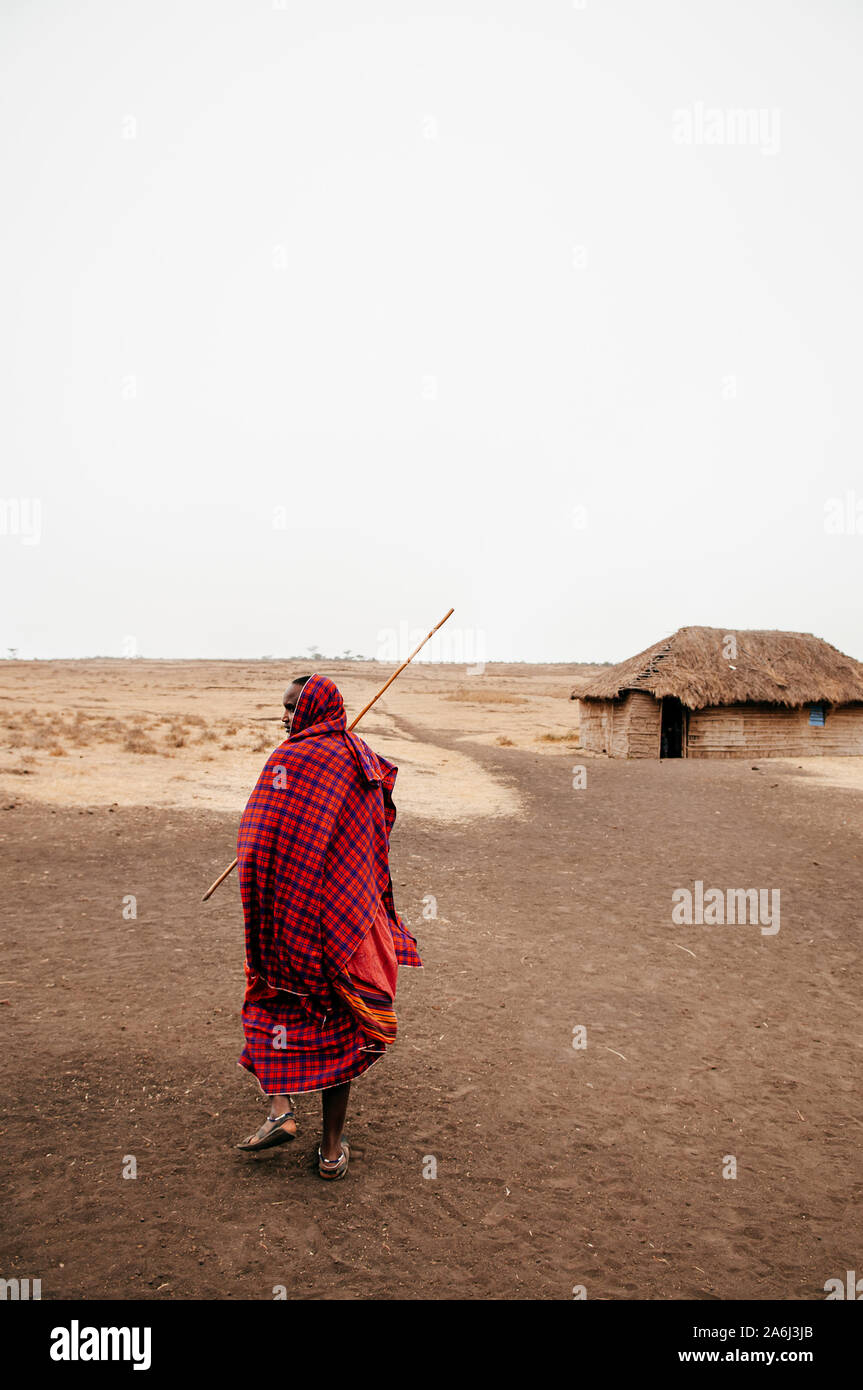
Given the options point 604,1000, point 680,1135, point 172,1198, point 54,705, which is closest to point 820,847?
point 604,1000

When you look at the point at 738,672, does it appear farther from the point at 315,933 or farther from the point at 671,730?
the point at 315,933

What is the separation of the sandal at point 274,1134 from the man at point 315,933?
28cm

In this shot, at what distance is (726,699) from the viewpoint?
2033 cm

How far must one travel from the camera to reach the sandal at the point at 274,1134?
133 inches

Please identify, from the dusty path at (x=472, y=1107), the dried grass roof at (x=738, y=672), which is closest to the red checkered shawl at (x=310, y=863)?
the dusty path at (x=472, y=1107)

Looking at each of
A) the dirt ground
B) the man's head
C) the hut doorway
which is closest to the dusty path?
the dirt ground

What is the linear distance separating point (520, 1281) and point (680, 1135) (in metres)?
1.38

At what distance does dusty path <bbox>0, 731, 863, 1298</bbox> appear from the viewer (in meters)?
2.79

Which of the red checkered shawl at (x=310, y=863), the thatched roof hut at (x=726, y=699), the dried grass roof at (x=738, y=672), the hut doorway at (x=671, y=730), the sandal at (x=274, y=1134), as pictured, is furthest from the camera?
the hut doorway at (x=671, y=730)

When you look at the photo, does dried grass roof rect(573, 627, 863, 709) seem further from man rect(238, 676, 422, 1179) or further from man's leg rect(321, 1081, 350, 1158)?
man's leg rect(321, 1081, 350, 1158)

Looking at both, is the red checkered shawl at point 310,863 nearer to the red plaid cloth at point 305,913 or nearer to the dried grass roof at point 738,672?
the red plaid cloth at point 305,913

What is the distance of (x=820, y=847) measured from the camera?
10062 mm

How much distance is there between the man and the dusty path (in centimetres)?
49

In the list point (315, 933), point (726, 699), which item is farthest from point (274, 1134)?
point (726, 699)
